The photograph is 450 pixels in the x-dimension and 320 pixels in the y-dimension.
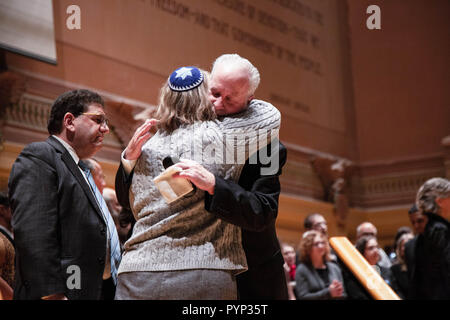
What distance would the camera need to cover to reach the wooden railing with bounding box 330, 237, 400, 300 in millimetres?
2369

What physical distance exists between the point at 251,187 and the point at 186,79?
0.45 meters

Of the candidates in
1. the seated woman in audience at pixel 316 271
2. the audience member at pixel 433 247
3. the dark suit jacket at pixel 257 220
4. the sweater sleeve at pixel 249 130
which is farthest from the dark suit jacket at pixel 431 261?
the sweater sleeve at pixel 249 130

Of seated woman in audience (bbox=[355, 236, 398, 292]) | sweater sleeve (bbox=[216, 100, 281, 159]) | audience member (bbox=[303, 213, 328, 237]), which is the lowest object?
seated woman in audience (bbox=[355, 236, 398, 292])

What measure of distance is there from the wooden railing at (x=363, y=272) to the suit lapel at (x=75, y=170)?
0.94 m

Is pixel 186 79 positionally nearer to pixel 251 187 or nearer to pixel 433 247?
pixel 251 187

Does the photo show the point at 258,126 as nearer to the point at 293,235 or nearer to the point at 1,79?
the point at 1,79

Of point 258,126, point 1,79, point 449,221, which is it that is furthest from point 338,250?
point 1,79

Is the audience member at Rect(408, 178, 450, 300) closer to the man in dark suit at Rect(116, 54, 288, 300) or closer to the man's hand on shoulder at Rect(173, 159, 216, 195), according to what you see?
the man in dark suit at Rect(116, 54, 288, 300)

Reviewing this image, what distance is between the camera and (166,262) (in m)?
2.24

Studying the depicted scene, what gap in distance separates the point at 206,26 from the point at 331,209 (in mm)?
3204

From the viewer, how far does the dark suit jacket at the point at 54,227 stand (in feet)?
8.02

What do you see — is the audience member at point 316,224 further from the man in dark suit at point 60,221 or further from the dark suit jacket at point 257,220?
the dark suit jacket at point 257,220

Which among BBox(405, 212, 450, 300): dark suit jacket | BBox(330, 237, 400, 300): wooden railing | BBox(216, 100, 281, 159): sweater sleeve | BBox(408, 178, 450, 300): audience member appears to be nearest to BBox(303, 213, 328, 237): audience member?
BBox(405, 212, 450, 300): dark suit jacket

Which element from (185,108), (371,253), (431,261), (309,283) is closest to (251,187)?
Result: (185,108)
